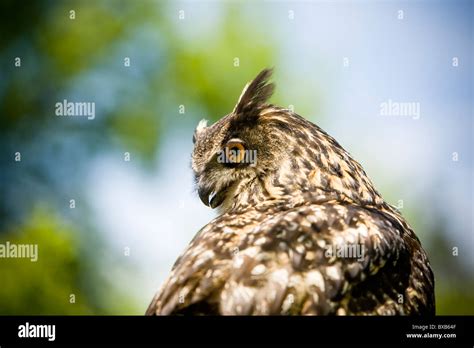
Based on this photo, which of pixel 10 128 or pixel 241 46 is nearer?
pixel 10 128

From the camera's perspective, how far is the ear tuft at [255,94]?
15.5 feet

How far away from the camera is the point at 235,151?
459 cm

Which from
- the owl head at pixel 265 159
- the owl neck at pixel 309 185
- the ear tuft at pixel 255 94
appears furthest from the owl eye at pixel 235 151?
the ear tuft at pixel 255 94

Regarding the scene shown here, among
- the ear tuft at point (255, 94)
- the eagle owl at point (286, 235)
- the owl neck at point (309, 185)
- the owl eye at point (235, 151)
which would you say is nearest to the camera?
the eagle owl at point (286, 235)

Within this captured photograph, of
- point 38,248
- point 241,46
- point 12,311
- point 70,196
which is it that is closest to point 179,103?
point 241,46

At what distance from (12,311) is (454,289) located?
486cm

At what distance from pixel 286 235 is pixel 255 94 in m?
1.51

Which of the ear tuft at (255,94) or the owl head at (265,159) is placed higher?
the ear tuft at (255,94)

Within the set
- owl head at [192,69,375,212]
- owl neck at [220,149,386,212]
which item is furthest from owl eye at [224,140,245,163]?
owl neck at [220,149,386,212]

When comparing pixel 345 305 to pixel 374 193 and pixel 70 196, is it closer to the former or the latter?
pixel 374 193

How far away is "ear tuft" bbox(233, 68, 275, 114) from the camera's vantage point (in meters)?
4.73

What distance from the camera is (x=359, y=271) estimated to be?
363 centimetres

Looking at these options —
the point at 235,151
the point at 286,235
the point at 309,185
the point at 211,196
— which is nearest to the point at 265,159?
the point at 235,151

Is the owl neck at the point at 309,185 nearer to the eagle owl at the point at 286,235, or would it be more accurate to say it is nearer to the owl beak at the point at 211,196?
the eagle owl at the point at 286,235
